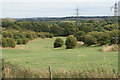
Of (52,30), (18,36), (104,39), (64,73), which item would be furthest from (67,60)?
(52,30)

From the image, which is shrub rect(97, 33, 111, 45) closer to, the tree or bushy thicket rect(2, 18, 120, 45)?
bushy thicket rect(2, 18, 120, 45)

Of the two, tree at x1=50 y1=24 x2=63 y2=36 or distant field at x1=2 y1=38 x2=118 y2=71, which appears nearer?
distant field at x1=2 y1=38 x2=118 y2=71

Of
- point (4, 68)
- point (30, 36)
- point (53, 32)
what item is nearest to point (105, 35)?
point (4, 68)

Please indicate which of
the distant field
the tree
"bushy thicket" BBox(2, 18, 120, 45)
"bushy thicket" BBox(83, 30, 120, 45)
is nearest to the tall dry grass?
the distant field

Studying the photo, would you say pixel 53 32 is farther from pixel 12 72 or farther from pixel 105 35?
pixel 12 72

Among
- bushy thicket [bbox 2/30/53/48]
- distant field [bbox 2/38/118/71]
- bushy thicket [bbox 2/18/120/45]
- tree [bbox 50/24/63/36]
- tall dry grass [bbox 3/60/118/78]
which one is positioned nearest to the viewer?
tall dry grass [bbox 3/60/118/78]

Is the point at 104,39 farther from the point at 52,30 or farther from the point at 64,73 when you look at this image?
the point at 52,30

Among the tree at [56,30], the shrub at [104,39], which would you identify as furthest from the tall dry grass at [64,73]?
the tree at [56,30]

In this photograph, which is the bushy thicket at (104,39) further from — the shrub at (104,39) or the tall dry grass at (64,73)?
the tall dry grass at (64,73)

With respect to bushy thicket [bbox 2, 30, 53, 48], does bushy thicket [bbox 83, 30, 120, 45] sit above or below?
above

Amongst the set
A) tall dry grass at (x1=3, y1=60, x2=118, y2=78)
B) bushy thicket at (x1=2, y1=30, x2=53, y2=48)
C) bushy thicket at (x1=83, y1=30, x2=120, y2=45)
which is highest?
tall dry grass at (x1=3, y1=60, x2=118, y2=78)

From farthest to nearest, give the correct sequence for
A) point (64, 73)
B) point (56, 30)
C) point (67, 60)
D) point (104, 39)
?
point (56, 30), point (104, 39), point (67, 60), point (64, 73)

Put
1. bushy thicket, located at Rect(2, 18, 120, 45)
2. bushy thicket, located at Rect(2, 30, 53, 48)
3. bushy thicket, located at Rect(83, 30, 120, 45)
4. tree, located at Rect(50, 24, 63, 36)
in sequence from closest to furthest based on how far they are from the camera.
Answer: bushy thicket, located at Rect(83, 30, 120, 45) → bushy thicket, located at Rect(2, 30, 53, 48) → bushy thicket, located at Rect(2, 18, 120, 45) → tree, located at Rect(50, 24, 63, 36)

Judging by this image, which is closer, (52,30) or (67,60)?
(67,60)
